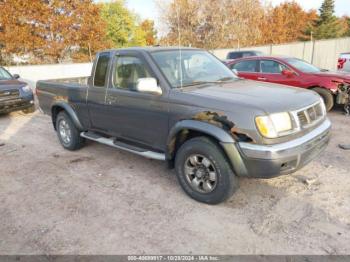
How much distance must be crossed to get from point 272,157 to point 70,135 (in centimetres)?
400

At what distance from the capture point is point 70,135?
230 inches

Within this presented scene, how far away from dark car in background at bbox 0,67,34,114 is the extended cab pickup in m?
4.58

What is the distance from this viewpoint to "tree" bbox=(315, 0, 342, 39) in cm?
3956

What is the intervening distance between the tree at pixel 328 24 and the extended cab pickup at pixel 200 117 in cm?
4096

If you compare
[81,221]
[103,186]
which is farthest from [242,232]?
[103,186]

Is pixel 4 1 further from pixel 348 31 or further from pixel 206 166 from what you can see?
pixel 348 31

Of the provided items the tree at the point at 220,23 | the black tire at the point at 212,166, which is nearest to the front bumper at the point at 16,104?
the black tire at the point at 212,166

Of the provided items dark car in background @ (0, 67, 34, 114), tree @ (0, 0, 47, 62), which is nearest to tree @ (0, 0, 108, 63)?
tree @ (0, 0, 47, 62)

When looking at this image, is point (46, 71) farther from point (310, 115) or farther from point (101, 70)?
point (310, 115)

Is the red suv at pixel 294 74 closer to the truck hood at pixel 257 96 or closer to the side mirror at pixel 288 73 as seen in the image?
the side mirror at pixel 288 73

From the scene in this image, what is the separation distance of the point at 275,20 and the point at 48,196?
4311 cm

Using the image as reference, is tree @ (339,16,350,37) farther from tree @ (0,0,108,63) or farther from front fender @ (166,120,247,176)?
front fender @ (166,120,247,176)

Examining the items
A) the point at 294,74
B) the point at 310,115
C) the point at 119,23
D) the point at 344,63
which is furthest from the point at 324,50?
the point at 119,23

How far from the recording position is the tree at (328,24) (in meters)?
39.6
